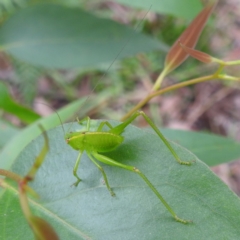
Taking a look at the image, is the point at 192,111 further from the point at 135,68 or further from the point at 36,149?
the point at 36,149

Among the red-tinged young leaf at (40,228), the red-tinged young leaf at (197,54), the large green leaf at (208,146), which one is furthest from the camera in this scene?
the large green leaf at (208,146)

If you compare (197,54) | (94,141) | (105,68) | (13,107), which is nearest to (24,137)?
(13,107)

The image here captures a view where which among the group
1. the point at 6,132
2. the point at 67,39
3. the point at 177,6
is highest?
the point at 177,6

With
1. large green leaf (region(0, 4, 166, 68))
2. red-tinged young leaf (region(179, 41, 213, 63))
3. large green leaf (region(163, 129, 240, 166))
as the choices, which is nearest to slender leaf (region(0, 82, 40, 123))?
large green leaf (region(0, 4, 166, 68))

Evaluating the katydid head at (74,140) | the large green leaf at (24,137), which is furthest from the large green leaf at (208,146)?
the katydid head at (74,140)

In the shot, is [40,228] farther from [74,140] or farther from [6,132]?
[6,132]

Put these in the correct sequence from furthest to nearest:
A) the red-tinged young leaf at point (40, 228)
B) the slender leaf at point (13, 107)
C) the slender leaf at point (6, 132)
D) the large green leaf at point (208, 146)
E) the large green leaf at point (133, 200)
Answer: the slender leaf at point (6, 132) → the slender leaf at point (13, 107) → the large green leaf at point (208, 146) → the large green leaf at point (133, 200) → the red-tinged young leaf at point (40, 228)

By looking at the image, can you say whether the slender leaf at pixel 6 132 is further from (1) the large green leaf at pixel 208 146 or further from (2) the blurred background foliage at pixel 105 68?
(1) the large green leaf at pixel 208 146

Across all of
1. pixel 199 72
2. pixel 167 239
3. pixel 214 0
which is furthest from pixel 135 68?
pixel 167 239
